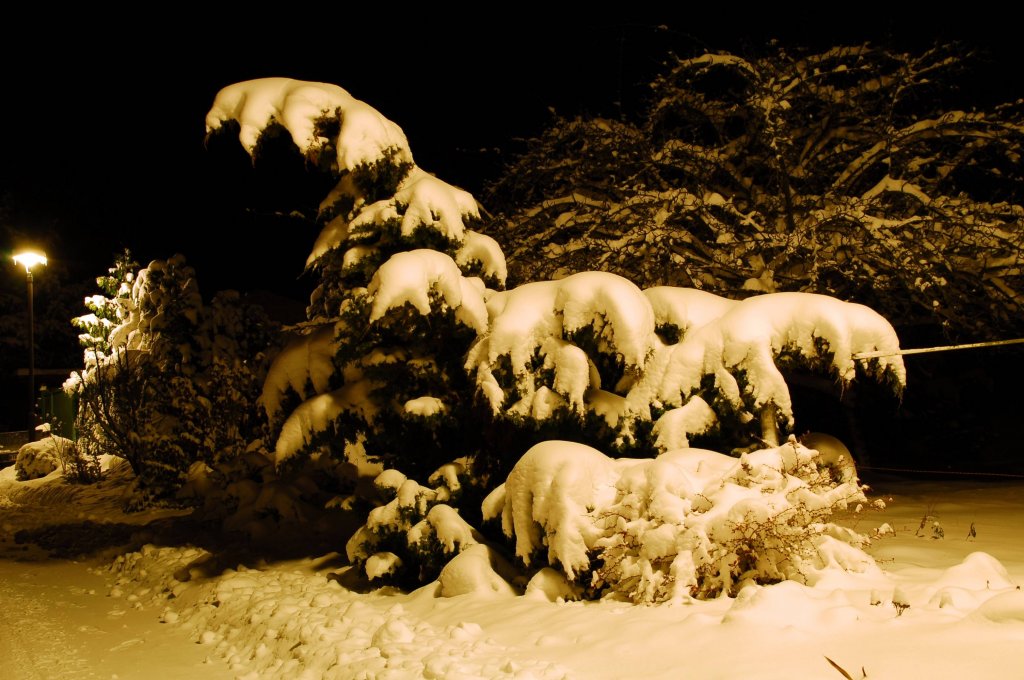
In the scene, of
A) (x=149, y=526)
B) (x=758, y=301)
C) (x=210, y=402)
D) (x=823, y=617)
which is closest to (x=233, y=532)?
(x=149, y=526)

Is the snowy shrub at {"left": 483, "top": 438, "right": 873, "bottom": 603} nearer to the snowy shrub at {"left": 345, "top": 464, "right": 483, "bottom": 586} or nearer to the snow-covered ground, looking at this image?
the snow-covered ground

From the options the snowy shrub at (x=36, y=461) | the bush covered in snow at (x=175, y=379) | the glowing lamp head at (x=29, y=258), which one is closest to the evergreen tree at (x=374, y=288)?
the bush covered in snow at (x=175, y=379)

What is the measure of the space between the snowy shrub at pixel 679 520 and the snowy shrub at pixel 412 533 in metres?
0.71

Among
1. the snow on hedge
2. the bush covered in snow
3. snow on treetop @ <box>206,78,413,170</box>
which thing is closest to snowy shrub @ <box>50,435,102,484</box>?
the bush covered in snow

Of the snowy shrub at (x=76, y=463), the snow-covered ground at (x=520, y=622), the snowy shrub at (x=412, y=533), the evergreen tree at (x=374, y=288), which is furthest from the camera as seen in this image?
the snowy shrub at (x=76, y=463)

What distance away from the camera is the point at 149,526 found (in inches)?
400

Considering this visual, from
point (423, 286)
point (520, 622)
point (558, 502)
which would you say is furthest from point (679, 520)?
point (423, 286)

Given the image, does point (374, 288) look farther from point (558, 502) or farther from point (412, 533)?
point (558, 502)

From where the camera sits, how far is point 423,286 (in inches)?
246

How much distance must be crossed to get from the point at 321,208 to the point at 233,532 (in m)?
4.31

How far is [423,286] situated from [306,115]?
2168 millimetres

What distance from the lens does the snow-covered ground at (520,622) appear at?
3.33 meters

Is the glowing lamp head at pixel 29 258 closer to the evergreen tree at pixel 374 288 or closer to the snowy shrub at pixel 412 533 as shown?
the evergreen tree at pixel 374 288

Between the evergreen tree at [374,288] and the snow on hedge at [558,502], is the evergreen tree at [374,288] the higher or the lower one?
the higher one
